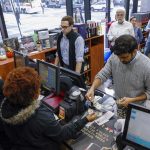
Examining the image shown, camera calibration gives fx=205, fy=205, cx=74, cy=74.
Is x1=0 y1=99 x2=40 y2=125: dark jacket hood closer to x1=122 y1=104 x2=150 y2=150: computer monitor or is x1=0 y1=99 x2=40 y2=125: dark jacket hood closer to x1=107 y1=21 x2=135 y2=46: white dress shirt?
x1=122 y1=104 x2=150 y2=150: computer monitor

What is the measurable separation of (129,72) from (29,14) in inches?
131

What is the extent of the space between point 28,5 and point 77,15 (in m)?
1.24

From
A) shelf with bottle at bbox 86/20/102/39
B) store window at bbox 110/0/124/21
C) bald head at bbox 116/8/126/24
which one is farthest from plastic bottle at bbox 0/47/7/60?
store window at bbox 110/0/124/21

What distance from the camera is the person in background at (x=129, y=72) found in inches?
75.9

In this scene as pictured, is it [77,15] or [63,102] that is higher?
[77,15]

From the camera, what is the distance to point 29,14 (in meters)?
4.70

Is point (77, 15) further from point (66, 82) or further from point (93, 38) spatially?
point (66, 82)

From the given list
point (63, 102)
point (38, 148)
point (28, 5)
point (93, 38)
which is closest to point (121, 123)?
point (63, 102)

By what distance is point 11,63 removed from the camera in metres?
3.25

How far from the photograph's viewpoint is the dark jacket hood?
4.72ft

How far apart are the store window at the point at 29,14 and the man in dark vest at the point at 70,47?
3.80 ft

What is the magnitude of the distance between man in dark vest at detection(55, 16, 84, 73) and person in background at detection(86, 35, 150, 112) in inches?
43.7

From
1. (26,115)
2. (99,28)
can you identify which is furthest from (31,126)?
(99,28)

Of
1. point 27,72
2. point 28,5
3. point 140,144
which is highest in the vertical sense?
point 28,5
